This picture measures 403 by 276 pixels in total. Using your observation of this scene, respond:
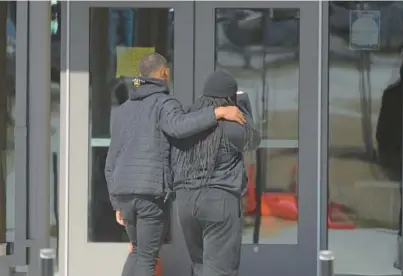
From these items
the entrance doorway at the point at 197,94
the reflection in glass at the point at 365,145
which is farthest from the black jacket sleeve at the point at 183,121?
the reflection in glass at the point at 365,145

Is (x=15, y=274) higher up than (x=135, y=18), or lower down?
lower down

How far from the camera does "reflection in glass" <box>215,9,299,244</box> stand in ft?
19.1

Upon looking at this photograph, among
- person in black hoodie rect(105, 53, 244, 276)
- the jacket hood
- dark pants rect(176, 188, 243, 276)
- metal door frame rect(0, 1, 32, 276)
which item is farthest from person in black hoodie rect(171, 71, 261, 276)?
metal door frame rect(0, 1, 32, 276)

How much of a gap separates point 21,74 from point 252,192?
1.97 m

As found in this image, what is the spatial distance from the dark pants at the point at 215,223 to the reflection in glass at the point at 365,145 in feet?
5.21

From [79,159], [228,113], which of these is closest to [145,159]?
[228,113]

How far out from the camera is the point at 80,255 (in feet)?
19.4

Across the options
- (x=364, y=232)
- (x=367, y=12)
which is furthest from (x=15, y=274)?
(x=367, y=12)

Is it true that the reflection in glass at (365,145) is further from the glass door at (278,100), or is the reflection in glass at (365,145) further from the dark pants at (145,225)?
the dark pants at (145,225)

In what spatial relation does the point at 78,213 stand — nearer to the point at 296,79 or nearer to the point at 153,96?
the point at 153,96

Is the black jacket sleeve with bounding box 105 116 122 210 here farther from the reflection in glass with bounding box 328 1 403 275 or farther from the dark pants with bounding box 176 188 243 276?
the reflection in glass with bounding box 328 1 403 275

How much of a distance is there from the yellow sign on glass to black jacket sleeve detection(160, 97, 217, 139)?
4.22 ft

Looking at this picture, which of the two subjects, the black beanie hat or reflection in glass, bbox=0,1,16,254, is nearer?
the black beanie hat

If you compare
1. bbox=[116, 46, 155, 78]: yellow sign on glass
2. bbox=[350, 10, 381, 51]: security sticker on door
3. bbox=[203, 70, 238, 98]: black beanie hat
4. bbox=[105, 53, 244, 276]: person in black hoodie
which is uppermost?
bbox=[350, 10, 381, 51]: security sticker on door
